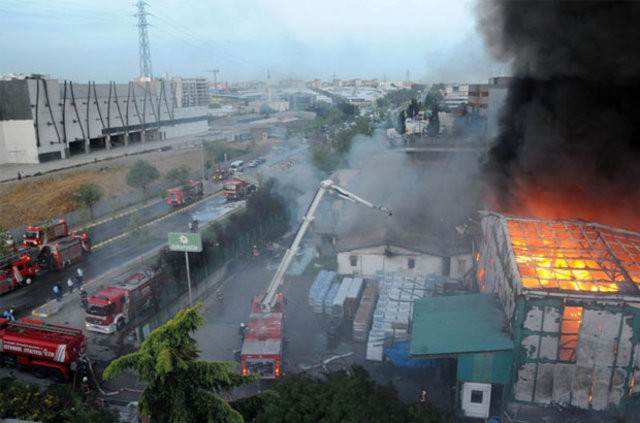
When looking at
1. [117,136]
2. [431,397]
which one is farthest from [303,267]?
[117,136]

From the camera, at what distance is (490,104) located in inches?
1267

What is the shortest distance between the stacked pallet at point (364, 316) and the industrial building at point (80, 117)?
2870 centimetres

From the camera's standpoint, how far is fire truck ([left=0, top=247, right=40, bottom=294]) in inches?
620

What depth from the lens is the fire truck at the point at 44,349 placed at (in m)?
10.6

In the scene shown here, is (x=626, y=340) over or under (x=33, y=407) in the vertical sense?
under

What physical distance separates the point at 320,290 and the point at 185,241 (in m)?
4.22

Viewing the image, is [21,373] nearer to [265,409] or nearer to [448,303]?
[265,409]

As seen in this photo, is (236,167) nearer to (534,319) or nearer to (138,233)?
(138,233)

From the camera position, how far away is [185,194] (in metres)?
28.0

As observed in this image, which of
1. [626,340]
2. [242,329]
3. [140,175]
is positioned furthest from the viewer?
[140,175]

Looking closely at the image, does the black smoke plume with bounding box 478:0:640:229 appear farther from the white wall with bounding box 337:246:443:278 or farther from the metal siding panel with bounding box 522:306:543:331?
the metal siding panel with bounding box 522:306:543:331

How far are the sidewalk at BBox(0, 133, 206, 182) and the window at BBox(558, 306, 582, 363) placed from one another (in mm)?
28819

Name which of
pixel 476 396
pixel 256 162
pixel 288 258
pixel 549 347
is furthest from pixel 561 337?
pixel 256 162

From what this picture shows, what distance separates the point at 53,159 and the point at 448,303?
106ft
